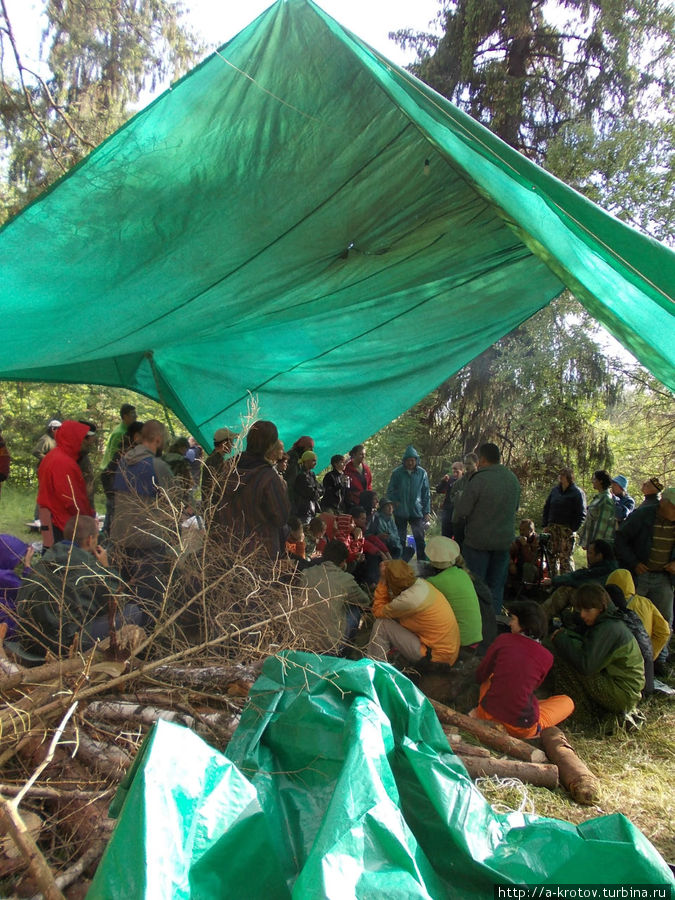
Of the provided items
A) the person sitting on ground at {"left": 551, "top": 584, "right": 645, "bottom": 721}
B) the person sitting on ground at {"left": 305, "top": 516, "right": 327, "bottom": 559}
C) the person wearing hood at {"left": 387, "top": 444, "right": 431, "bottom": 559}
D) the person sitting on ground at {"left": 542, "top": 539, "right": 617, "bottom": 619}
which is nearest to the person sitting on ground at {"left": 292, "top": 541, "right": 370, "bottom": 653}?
the person sitting on ground at {"left": 305, "top": 516, "right": 327, "bottom": 559}

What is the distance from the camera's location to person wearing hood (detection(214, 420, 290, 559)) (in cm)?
366

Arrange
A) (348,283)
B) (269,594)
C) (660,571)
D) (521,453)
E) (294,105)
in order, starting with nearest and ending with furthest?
(269,594)
(294,105)
(348,283)
(660,571)
(521,453)

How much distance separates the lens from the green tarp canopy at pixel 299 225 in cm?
262

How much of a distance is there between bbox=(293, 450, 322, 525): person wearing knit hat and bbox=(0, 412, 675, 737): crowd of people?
11.8 inches

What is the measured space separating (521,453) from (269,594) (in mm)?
9452

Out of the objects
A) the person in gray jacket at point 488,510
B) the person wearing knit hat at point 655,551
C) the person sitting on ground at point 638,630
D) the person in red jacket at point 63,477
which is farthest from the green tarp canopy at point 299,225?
the person wearing knit hat at point 655,551

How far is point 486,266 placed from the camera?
4.52 meters

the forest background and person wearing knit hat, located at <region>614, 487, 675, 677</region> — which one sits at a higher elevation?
the forest background

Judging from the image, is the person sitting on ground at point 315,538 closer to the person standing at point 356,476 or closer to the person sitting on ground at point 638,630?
the person standing at point 356,476

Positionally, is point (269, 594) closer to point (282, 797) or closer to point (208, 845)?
point (282, 797)

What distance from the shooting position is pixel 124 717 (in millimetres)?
2434

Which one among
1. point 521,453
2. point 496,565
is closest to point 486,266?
point 496,565

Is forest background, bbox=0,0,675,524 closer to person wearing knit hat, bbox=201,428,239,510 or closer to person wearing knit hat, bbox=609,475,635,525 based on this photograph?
person wearing knit hat, bbox=609,475,635,525

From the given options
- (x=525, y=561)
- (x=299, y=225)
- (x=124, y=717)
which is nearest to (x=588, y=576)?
(x=525, y=561)
